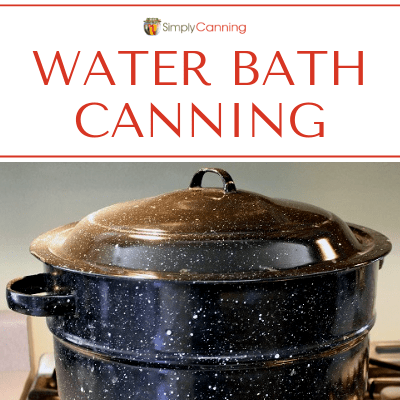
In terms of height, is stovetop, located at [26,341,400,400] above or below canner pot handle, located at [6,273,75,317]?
below

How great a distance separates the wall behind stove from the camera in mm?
1228

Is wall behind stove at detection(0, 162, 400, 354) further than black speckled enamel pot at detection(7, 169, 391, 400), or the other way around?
wall behind stove at detection(0, 162, 400, 354)

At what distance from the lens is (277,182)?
1.25 metres

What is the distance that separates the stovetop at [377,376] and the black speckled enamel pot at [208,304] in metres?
0.24

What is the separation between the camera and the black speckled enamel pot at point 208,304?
0.70 m

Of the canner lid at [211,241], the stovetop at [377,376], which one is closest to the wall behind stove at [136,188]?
the stovetop at [377,376]

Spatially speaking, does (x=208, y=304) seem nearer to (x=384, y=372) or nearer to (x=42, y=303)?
(x=42, y=303)

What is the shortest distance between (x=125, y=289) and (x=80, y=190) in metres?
0.56

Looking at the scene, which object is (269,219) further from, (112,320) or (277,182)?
(277,182)
